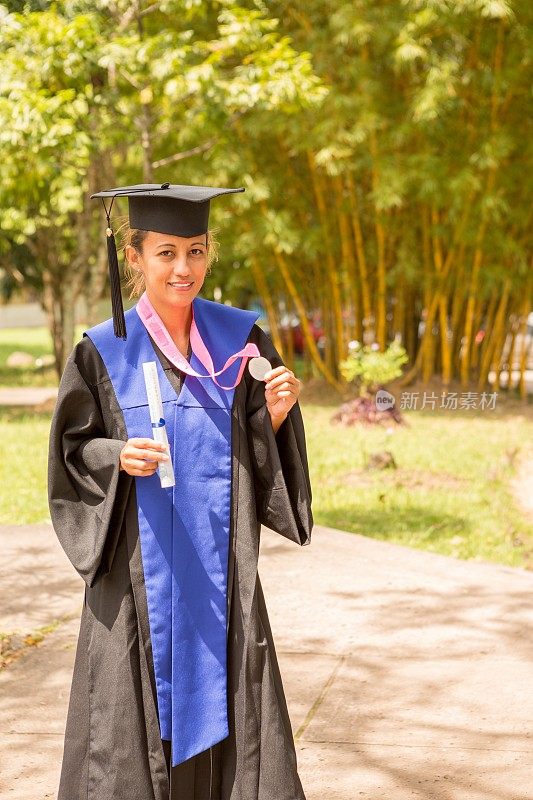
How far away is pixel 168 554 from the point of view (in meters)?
2.41

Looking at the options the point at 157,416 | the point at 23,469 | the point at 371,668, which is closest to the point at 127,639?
the point at 157,416

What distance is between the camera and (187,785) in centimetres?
242

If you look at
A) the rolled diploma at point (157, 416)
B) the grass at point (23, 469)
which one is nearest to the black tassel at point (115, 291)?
the rolled diploma at point (157, 416)

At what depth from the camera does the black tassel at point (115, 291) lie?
2.46 metres

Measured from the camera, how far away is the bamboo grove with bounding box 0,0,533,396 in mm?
9953

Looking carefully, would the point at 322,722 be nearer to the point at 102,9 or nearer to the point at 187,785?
the point at 187,785

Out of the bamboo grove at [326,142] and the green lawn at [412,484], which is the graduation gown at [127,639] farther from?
the bamboo grove at [326,142]

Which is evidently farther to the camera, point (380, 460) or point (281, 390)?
point (380, 460)

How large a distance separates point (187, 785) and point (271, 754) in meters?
0.20

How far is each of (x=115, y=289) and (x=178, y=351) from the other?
274 millimetres

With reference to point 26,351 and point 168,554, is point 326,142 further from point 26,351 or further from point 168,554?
point 26,351

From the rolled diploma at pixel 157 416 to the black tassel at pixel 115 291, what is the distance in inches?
4.0

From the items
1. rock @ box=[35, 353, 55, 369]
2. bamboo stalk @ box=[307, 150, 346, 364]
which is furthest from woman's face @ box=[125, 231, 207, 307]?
rock @ box=[35, 353, 55, 369]

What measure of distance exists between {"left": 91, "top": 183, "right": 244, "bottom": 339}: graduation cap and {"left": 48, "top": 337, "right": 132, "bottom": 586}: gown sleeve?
0.14 meters
